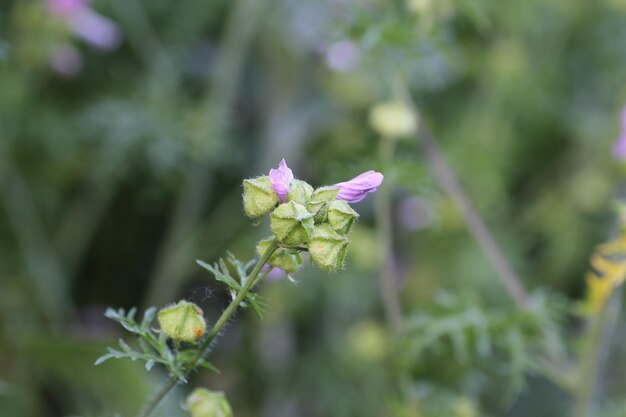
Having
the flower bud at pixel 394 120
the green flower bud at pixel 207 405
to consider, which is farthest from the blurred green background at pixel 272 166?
the green flower bud at pixel 207 405

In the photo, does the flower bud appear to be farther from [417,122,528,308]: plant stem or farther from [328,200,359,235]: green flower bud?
[328,200,359,235]: green flower bud

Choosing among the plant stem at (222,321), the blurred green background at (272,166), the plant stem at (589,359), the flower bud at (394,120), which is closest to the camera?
the plant stem at (222,321)

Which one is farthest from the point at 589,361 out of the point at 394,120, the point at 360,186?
the point at 360,186

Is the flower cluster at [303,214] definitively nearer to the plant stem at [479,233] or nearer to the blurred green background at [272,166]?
the plant stem at [479,233]

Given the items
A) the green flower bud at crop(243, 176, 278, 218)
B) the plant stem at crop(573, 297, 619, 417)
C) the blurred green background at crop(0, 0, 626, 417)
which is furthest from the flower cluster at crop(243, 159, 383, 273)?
the blurred green background at crop(0, 0, 626, 417)

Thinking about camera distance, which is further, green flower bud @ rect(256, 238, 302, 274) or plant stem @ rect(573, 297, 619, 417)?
plant stem @ rect(573, 297, 619, 417)

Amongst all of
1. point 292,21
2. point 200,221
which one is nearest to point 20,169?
point 200,221

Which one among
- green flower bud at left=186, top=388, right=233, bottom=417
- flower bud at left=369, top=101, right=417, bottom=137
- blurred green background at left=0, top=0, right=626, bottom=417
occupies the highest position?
blurred green background at left=0, top=0, right=626, bottom=417
